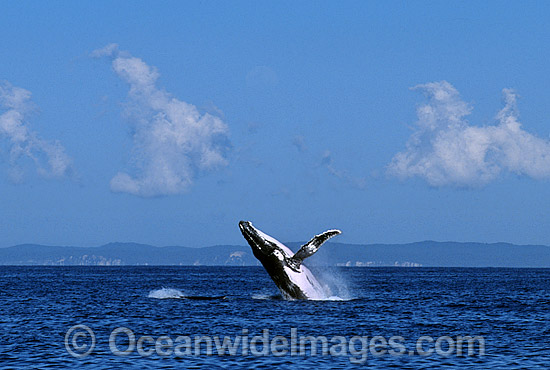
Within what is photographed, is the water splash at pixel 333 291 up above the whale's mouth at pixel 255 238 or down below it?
below

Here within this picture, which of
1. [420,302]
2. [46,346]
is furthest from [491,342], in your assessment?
[420,302]

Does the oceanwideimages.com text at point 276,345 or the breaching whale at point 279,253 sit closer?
the oceanwideimages.com text at point 276,345

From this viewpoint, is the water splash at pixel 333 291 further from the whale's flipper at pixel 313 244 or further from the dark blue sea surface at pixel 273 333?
the whale's flipper at pixel 313 244

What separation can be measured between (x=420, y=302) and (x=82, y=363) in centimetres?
3242

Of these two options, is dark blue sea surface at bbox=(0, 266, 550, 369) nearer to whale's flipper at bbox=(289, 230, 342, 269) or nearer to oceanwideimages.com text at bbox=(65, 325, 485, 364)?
oceanwideimages.com text at bbox=(65, 325, 485, 364)

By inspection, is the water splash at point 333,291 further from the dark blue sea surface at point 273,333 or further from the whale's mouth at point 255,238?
the whale's mouth at point 255,238

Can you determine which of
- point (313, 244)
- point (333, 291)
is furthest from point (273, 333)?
point (333, 291)

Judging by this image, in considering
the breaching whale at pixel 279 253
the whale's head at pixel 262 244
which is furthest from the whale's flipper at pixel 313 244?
the whale's head at pixel 262 244

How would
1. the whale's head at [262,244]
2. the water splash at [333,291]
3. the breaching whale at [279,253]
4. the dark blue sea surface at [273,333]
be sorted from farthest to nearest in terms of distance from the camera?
the water splash at [333,291]
the whale's head at [262,244]
the breaching whale at [279,253]
the dark blue sea surface at [273,333]

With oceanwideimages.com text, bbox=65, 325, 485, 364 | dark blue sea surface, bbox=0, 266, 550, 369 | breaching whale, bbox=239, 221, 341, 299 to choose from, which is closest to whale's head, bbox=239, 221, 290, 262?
breaching whale, bbox=239, 221, 341, 299

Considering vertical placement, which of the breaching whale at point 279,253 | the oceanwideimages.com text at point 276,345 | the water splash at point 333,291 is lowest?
the oceanwideimages.com text at point 276,345

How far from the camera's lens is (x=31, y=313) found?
45.8 metres

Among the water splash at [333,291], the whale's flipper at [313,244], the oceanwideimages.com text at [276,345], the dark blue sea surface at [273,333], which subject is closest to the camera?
the dark blue sea surface at [273,333]

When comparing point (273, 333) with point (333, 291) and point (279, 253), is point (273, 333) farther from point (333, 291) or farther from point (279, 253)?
point (333, 291)
